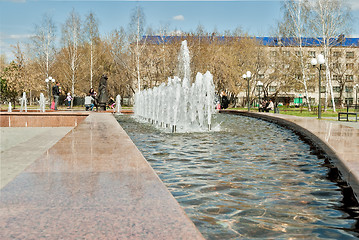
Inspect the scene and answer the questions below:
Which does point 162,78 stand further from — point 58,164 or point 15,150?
point 58,164

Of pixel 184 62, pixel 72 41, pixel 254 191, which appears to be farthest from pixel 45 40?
pixel 254 191

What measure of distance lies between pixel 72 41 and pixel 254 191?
44853 mm

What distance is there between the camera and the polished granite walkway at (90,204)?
2168 millimetres

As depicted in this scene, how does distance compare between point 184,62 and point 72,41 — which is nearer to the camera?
point 184,62

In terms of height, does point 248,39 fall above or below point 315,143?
above

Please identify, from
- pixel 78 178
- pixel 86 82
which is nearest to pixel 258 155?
pixel 78 178

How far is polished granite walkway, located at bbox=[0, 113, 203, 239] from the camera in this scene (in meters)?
2.17

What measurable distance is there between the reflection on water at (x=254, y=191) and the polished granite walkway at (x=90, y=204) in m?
0.68

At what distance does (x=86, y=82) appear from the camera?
165 feet

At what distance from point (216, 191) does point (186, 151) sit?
3.39 metres

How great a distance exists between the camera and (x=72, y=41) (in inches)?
1815

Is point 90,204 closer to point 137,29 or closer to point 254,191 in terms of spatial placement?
point 254,191

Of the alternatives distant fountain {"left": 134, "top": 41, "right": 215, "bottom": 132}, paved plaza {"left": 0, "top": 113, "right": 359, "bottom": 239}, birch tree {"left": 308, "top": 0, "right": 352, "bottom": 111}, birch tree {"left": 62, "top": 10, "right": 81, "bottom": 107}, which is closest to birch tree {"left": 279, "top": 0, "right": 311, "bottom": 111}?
birch tree {"left": 308, "top": 0, "right": 352, "bottom": 111}

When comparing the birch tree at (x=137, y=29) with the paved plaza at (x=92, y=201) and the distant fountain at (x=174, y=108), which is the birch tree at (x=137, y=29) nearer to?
the distant fountain at (x=174, y=108)
